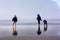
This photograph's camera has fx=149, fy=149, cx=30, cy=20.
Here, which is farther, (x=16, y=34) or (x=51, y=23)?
(x=51, y=23)

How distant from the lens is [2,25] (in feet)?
4.33

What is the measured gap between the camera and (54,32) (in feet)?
4.27

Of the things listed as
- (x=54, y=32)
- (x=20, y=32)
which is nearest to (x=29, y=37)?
(x=20, y=32)

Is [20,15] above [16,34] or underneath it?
above

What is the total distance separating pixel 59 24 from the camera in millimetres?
1370

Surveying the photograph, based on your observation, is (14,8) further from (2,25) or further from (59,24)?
(59,24)

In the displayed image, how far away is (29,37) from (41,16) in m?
0.25

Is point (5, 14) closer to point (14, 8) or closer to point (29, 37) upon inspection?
point (14, 8)

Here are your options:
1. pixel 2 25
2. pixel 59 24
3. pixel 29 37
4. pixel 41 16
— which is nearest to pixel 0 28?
pixel 2 25

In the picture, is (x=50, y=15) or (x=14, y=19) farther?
(x=50, y=15)

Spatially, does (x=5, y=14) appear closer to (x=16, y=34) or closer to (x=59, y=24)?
(x=16, y=34)

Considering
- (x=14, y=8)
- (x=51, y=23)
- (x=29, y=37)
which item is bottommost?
(x=29, y=37)

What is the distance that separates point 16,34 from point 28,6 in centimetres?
31

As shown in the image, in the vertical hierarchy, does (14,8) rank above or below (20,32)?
above
